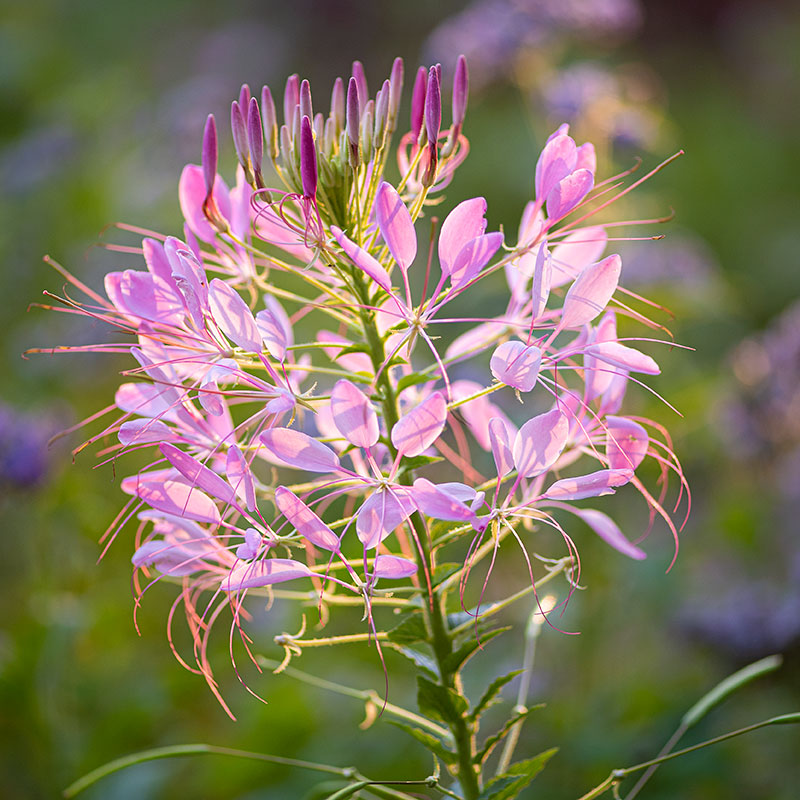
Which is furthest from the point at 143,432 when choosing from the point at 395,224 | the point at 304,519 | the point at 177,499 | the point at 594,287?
the point at 594,287

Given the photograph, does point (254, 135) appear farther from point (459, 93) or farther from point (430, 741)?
point (430, 741)

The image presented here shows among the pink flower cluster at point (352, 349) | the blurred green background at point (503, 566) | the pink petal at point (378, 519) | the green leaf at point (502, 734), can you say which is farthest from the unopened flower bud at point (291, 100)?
the blurred green background at point (503, 566)

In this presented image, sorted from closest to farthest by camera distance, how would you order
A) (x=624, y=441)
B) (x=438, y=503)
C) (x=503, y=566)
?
(x=438, y=503) → (x=624, y=441) → (x=503, y=566)

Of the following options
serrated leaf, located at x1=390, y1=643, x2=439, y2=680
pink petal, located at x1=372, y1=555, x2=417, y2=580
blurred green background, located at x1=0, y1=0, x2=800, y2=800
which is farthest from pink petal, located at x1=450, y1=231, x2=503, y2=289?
blurred green background, located at x1=0, y1=0, x2=800, y2=800

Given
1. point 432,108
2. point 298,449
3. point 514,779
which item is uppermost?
point 432,108

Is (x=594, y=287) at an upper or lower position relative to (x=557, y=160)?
lower

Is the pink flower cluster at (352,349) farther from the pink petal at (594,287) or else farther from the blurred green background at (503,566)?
the blurred green background at (503,566)

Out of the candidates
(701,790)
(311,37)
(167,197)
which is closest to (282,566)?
(701,790)
